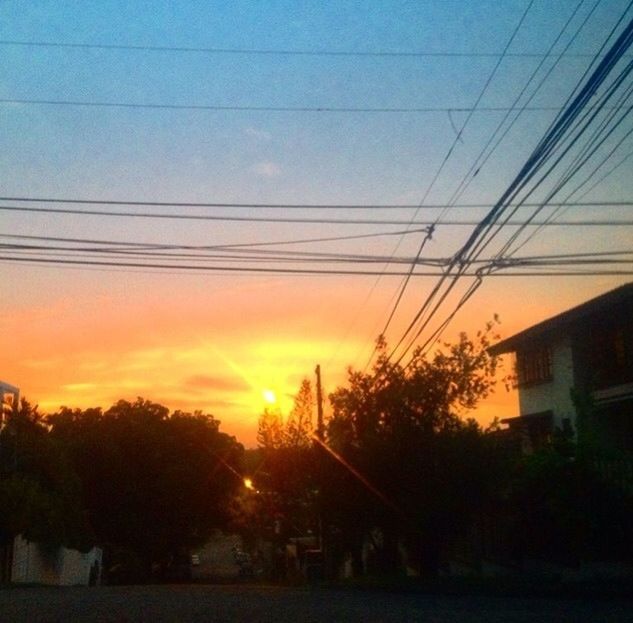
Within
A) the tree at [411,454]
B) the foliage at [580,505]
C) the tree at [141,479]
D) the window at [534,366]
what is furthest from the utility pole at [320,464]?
the tree at [141,479]

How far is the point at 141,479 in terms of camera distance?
185 ft

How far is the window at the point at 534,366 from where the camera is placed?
1391 inches

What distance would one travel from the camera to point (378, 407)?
1036 inches

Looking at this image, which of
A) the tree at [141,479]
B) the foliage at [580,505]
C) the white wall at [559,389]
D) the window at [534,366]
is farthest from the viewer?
the tree at [141,479]

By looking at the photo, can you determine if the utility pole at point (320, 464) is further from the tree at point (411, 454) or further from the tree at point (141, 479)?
the tree at point (141, 479)

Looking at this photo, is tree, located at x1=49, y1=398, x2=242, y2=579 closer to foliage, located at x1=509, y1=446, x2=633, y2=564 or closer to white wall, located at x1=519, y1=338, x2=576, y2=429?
Answer: white wall, located at x1=519, y1=338, x2=576, y2=429

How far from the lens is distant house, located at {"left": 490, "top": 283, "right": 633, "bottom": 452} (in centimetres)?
3083

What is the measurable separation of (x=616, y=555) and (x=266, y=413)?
2043 centimetres

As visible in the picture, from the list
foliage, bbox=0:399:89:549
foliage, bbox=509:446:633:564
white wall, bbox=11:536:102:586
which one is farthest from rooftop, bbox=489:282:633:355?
white wall, bbox=11:536:102:586

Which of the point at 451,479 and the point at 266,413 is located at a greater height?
the point at 266,413

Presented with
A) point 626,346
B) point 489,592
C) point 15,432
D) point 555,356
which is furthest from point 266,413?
point 489,592

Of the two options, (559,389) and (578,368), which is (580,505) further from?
(559,389)

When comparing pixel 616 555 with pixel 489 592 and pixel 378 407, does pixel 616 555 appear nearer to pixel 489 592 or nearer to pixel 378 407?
pixel 489 592

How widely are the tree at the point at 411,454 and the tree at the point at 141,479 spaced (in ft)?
100
